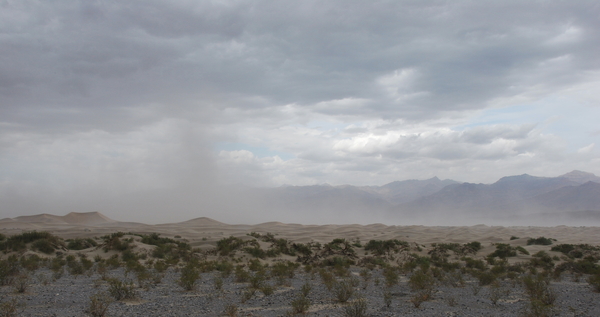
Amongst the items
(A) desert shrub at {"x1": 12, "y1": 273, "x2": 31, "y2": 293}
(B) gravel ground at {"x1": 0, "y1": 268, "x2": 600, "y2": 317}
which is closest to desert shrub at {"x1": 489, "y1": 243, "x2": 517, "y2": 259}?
(B) gravel ground at {"x1": 0, "y1": 268, "x2": 600, "y2": 317}

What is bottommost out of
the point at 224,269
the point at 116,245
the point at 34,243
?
the point at 224,269

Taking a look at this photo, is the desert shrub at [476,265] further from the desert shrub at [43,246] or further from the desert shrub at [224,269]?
the desert shrub at [43,246]

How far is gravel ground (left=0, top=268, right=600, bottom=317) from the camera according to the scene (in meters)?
9.85

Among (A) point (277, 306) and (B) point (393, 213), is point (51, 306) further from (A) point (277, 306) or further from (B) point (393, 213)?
(B) point (393, 213)

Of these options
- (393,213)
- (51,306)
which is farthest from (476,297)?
(393,213)

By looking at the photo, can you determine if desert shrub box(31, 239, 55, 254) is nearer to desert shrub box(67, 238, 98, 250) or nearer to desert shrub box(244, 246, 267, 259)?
desert shrub box(67, 238, 98, 250)

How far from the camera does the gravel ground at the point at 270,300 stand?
9852mm

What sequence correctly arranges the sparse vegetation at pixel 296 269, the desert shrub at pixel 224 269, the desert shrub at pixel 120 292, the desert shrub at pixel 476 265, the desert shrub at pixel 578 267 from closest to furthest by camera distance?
the desert shrub at pixel 120 292 → the sparse vegetation at pixel 296 269 → the desert shrub at pixel 224 269 → the desert shrub at pixel 578 267 → the desert shrub at pixel 476 265

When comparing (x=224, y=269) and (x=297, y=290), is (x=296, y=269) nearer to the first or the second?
(x=224, y=269)

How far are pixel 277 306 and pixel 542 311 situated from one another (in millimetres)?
6662

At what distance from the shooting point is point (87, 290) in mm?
12305

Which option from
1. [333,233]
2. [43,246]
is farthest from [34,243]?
[333,233]

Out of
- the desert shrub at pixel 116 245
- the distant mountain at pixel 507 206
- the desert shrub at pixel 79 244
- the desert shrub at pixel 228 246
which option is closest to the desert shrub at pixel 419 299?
the desert shrub at pixel 228 246

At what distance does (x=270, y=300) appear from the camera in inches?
443
